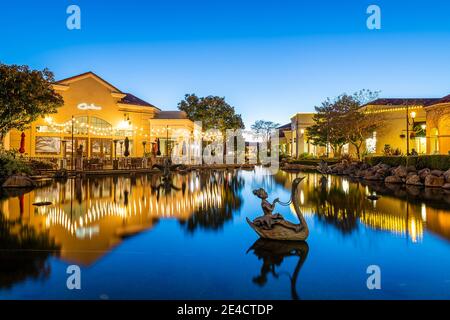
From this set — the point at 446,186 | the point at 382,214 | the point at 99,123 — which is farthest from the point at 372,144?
the point at 382,214

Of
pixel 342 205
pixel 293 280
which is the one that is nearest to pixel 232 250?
pixel 293 280

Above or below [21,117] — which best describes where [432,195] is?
below

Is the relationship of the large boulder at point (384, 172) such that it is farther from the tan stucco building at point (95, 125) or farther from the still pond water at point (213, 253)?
the tan stucco building at point (95, 125)

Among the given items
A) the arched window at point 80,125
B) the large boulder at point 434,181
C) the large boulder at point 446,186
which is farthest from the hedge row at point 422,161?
the arched window at point 80,125

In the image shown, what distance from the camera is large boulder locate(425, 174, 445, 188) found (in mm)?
14648

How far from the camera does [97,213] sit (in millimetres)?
8422

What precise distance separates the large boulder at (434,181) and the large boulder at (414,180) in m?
0.50

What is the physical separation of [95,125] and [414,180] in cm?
2389

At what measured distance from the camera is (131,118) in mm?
31219

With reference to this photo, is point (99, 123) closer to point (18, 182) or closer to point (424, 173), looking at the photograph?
point (18, 182)

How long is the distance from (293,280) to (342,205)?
6.49m
